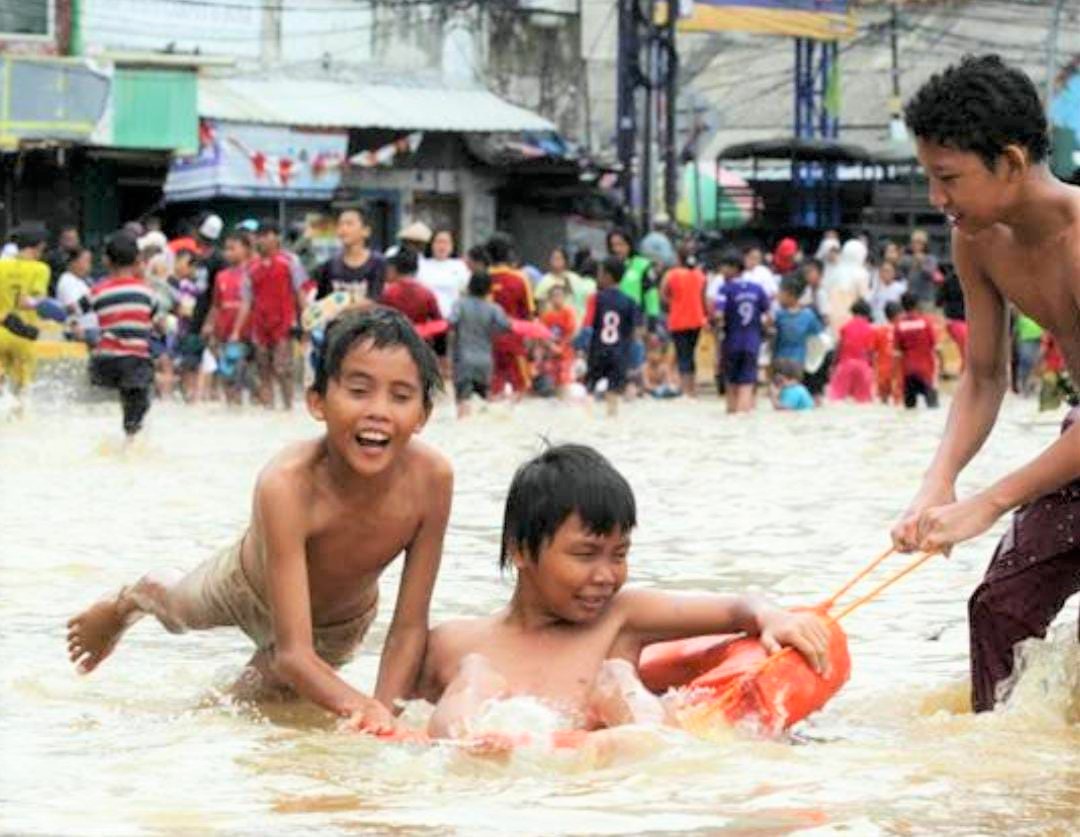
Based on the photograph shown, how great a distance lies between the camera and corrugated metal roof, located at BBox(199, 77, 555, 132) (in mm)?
29969

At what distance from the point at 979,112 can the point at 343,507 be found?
1.55 m

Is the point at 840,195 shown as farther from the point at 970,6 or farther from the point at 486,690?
the point at 486,690

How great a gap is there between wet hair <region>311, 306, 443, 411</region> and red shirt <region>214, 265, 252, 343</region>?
52.3ft

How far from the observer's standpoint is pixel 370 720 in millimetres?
5223

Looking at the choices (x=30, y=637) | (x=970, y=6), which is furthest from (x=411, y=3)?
(x=30, y=637)

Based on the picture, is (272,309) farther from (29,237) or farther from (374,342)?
(374,342)

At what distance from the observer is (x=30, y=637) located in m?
7.05

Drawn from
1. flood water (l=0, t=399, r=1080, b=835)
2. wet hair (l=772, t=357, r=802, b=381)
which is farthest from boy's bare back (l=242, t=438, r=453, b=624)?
wet hair (l=772, t=357, r=802, b=381)

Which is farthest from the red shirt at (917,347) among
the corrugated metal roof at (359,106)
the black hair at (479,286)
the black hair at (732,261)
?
the corrugated metal roof at (359,106)

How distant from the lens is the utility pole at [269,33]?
32031mm

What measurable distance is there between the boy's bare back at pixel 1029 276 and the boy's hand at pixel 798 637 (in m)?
0.75

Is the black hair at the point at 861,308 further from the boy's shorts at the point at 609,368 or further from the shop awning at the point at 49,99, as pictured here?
the shop awning at the point at 49,99

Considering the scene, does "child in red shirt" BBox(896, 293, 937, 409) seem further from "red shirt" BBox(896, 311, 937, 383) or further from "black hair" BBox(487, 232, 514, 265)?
"black hair" BBox(487, 232, 514, 265)

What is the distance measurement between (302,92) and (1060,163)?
10622 mm
